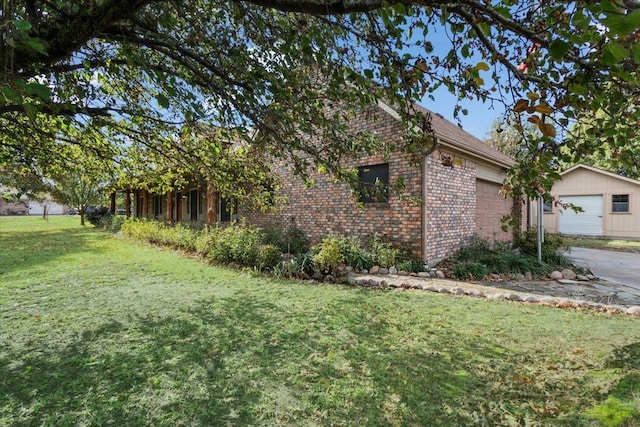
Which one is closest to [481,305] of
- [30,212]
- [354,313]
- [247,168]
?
[354,313]

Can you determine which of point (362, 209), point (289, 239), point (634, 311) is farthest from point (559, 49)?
point (289, 239)

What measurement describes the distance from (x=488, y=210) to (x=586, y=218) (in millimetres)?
12530

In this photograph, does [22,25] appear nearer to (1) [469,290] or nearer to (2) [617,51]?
(2) [617,51]

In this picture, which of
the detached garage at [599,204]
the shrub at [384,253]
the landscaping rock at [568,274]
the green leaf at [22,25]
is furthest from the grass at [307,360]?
the detached garage at [599,204]

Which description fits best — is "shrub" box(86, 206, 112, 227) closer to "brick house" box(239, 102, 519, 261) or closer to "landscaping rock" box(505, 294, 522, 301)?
"brick house" box(239, 102, 519, 261)

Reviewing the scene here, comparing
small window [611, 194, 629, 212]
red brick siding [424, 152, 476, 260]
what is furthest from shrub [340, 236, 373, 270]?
small window [611, 194, 629, 212]

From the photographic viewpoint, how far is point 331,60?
354cm

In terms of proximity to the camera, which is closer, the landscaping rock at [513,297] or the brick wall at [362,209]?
the landscaping rock at [513,297]

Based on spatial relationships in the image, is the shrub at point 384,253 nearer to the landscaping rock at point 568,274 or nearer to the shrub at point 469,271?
the shrub at point 469,271

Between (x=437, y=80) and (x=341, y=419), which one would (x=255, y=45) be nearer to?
(x=437, y=80)

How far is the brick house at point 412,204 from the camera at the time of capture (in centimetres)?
782

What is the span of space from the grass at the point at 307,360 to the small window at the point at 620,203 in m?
17.0

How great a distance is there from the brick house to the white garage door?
443 inches

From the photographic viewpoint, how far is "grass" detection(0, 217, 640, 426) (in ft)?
8.26
